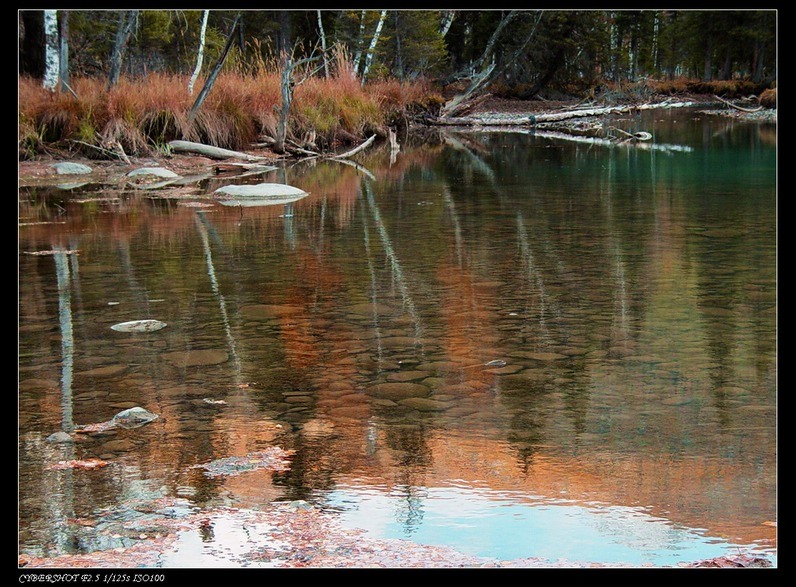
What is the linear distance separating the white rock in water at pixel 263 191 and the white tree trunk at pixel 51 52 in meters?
6.91

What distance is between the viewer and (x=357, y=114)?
21.4 meters

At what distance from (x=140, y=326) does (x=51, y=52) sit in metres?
13.6

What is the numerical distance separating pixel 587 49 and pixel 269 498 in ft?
125

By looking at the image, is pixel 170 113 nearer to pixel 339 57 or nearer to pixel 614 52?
pixel 339 57

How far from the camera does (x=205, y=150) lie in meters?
16.6

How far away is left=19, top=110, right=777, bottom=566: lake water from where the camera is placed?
3.21m

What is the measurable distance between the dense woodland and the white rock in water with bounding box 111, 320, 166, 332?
428 inches

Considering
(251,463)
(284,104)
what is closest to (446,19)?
(284,104)

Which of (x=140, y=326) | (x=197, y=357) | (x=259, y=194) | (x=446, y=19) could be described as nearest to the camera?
(x=197, y=357)

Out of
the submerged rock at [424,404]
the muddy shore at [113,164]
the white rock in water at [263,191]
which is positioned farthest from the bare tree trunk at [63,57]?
the submerged rock at [424,404]

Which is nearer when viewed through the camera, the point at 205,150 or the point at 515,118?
the point at 205,150

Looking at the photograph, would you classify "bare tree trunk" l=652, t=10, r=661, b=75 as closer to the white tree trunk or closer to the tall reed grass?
the tall reed grass

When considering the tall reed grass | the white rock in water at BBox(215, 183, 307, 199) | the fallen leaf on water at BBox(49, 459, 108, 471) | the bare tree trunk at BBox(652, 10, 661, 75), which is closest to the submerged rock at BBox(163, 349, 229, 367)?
the fallen leaf on water at BBox(49, 459, 108, 471)
